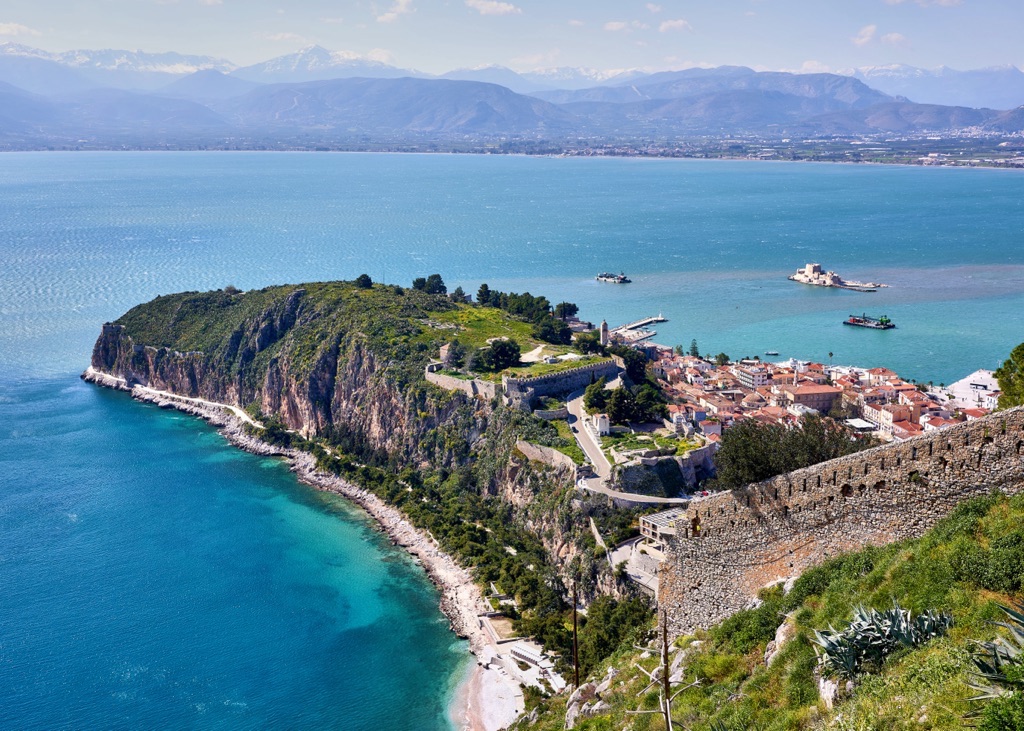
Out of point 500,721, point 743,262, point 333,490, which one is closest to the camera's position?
point 500,721

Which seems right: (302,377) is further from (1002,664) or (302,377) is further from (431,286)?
(1002,664)

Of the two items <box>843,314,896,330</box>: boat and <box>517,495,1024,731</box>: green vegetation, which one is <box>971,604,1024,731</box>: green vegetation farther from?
<box>843,314,896,330</box>: boat

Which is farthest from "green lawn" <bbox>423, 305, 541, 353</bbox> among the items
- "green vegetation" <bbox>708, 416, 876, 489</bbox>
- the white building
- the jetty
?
"green vegetation" <bbox>708, 416, 876, 489</bbox>

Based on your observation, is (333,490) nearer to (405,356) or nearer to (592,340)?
(405,356)

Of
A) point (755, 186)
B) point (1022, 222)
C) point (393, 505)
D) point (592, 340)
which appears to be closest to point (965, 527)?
point (393, 505)

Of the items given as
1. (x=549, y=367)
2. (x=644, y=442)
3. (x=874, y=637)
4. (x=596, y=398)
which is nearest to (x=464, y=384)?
(x=549, y=367)

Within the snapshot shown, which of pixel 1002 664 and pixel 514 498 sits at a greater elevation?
pixel 1002 664

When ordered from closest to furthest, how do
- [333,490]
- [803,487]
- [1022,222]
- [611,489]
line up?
[803,487], [611,489], [333,490], [1022,222]
